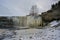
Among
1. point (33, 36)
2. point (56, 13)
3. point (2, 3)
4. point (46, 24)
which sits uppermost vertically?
point (2, 3)

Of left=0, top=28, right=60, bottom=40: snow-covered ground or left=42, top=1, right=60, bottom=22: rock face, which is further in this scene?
left=42, top=1, right=60, bottom=22: rock face

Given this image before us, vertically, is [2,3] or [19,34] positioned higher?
[2,3]

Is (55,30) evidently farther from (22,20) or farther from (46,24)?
(22,20)

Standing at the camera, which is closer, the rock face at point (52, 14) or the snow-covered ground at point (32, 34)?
the snow-covered ground at point (32, 34)

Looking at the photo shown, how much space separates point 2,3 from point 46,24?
2.21 feet

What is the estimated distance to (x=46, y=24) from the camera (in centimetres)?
149

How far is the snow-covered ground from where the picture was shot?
138 cm

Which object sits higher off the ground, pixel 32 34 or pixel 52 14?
pixel 52 14

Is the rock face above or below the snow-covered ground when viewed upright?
above

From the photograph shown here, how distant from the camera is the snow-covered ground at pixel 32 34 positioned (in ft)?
4.54

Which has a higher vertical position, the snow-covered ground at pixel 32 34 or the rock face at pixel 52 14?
Answer: the rock face at pixel 52 14

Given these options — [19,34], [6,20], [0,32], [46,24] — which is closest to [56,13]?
[46,24]

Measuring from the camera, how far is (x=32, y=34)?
1.42 meters

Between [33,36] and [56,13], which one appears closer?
[33,36]
